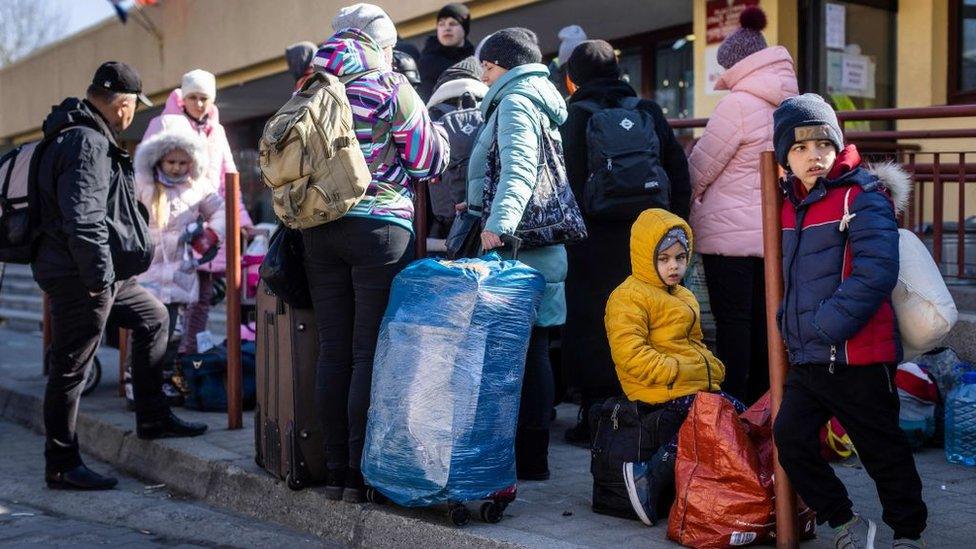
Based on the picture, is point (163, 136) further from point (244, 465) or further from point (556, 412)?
point (556, 412)

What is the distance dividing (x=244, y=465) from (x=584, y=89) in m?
2.49

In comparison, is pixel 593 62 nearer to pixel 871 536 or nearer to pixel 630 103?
pixel 630 103

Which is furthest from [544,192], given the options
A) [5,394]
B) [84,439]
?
[5,394]

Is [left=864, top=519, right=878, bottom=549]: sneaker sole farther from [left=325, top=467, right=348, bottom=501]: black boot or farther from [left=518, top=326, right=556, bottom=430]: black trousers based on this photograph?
[left=325, top=467, right=348, bottom=501]: black boot

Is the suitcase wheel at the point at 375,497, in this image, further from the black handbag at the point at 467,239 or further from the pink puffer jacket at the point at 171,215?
the pink puffer jacket at the point at 171,215

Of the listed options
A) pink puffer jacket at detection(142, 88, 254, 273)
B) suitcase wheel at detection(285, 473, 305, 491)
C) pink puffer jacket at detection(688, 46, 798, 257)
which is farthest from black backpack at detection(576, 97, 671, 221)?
pink puffer jacket at detection(142, 88, 254, 273)

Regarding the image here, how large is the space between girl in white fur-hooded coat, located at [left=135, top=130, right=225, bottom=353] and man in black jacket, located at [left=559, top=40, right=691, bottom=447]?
251cm

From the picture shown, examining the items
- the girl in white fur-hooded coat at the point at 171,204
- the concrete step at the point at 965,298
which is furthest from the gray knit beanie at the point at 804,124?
the girl in white fur-hooded coat at the point at 171,204

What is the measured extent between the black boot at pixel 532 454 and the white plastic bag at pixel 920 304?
1824 mm

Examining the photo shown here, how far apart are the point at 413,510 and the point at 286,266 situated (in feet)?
3.80

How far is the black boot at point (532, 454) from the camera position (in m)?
5.39

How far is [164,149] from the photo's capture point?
737cm

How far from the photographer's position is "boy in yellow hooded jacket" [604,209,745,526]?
15.2 ft

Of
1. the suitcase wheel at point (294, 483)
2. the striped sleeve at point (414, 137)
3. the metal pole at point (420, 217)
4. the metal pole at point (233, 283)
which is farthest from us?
the metal pole at point (233, 283)
